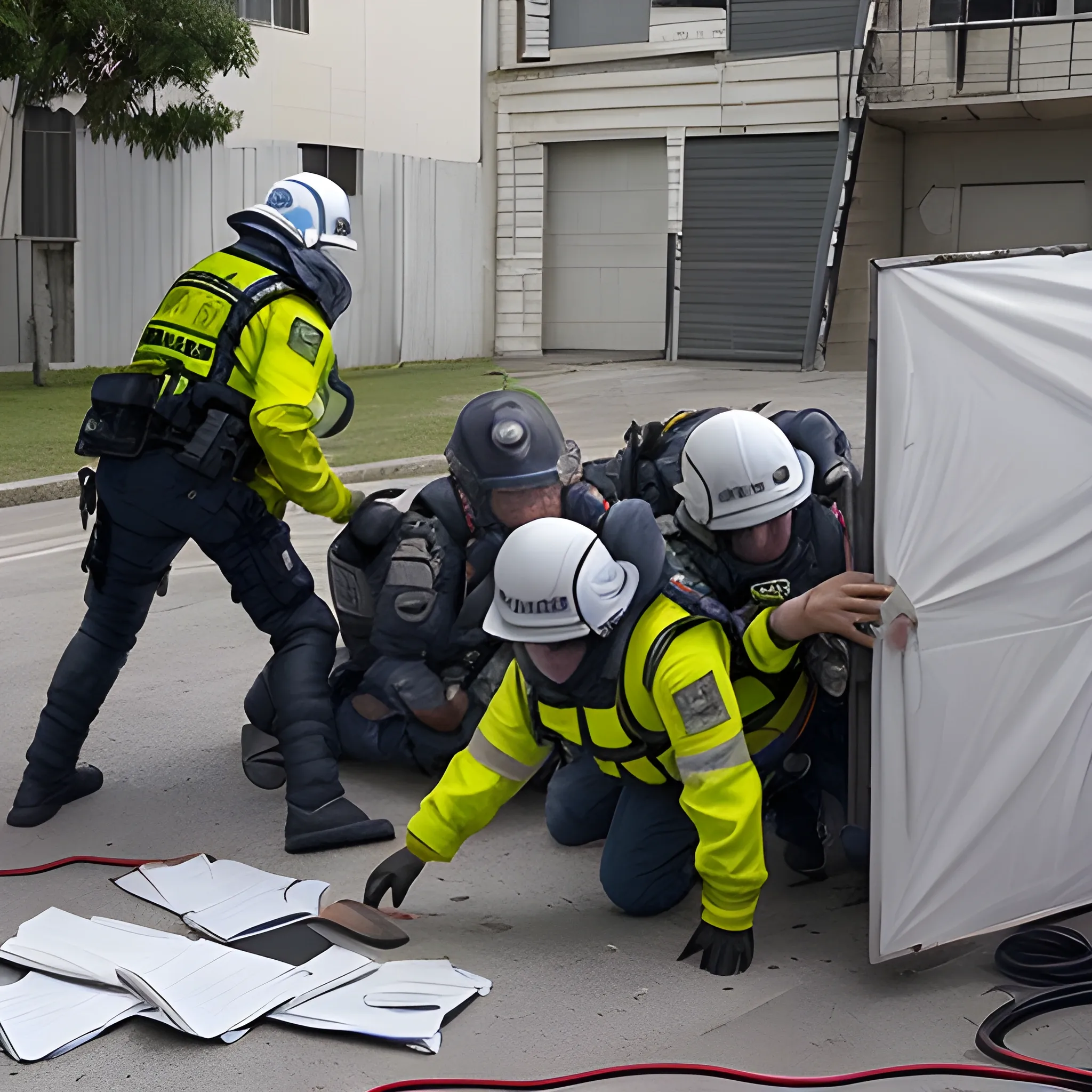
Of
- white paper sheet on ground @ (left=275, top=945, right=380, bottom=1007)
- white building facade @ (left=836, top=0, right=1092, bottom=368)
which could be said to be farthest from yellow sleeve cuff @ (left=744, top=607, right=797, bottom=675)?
white building facade @ (left=836, top=0, right=1092, bottom=368)

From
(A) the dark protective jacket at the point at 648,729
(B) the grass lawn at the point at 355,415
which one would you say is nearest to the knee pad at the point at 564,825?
(A) the dark protective jacket at the point at 648,729

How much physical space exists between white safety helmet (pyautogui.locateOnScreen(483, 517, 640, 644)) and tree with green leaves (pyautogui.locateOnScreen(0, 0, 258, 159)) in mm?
10271

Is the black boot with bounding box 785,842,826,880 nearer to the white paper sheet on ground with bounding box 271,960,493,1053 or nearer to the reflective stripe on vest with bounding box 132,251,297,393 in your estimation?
the white paper sheet on ground with bounding box 271,960,493,1053

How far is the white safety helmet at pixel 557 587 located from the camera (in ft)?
10.3

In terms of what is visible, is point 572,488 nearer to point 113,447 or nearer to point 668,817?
point 668,817

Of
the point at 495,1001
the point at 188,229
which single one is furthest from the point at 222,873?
the point at 188,229

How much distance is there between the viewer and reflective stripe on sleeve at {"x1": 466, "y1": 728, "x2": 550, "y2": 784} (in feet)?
11.5

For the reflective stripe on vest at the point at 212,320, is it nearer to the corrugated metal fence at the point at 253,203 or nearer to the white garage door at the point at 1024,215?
the corrugated metal fence at the point at 253,203

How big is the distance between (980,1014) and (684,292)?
659 inches

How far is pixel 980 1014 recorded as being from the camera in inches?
122

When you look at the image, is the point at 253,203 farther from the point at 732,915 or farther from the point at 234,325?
the point at 732,915

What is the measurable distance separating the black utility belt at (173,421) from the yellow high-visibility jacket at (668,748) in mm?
1155

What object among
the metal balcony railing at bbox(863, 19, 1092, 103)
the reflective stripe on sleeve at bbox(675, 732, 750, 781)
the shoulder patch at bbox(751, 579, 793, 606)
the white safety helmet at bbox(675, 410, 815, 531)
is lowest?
the reflective stripe on sleeve at bbox(675, 732, 750, 781)

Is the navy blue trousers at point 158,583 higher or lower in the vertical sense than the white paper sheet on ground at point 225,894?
higher
